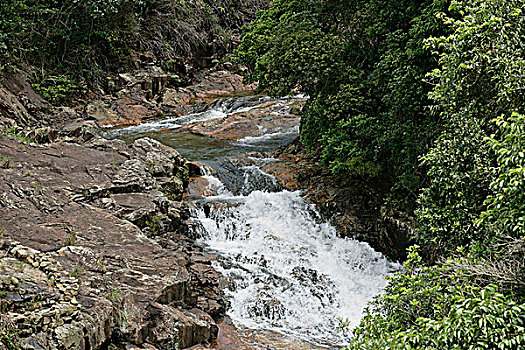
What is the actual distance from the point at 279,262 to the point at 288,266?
269 millimetres

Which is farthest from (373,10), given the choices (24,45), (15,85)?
(24,45)

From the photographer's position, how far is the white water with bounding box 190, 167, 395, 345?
8961 millimetres

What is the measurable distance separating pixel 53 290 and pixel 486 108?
6.66 meters

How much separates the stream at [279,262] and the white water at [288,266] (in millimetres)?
23

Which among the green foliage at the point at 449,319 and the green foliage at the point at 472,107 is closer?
the green foliage at the point at 449,319

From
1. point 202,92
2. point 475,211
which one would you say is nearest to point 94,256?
point 475,211

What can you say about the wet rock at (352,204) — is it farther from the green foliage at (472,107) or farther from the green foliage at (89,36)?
the green foliage at (89,36)

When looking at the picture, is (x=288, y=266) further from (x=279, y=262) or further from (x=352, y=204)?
(x=352, y=204)

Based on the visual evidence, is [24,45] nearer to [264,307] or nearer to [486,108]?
[264,307]

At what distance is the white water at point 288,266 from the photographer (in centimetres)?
896

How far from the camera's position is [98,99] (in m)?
22.7

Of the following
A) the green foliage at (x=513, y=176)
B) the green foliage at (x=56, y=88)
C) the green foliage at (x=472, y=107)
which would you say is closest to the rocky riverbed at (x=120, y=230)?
the green foliage at (x=56, y=88)

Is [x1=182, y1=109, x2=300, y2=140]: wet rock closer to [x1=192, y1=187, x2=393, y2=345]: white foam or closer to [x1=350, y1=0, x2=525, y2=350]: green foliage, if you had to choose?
[x1=192, y1=187, x2=393, y2=345]: white foam

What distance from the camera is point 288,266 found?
10469mm
